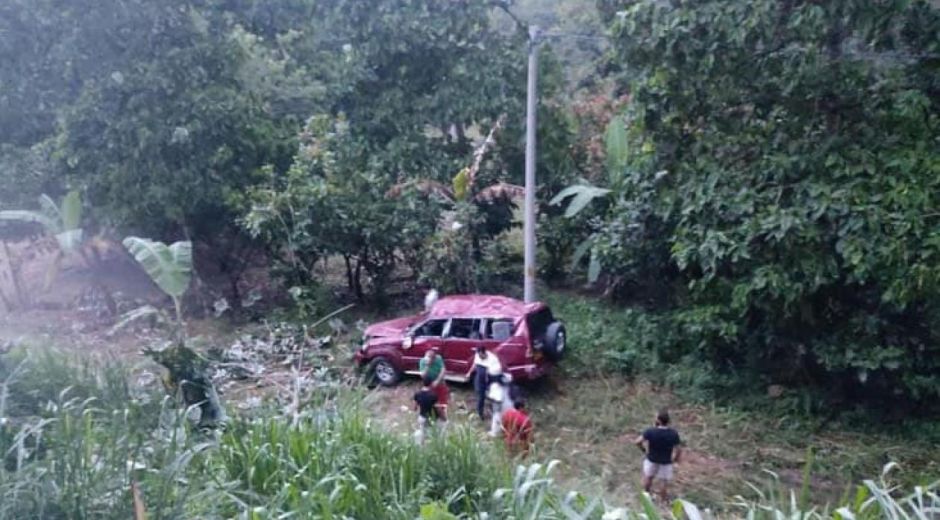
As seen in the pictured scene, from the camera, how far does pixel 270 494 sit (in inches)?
180

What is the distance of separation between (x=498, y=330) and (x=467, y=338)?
513mm

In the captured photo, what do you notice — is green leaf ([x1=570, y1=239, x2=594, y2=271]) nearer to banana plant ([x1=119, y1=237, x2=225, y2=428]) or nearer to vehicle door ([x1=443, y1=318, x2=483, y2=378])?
vehicle door ([x1=443, y1=318, x2=483, y2=378])

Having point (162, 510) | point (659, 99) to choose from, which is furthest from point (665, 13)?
point (162, 510)

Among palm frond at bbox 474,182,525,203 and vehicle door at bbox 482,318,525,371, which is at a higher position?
palm frond at bbox 474,182,525,203

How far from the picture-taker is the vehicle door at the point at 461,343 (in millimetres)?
12102

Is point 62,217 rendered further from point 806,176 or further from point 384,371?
point 806,176

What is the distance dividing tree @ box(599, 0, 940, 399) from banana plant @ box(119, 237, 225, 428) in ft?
18.9

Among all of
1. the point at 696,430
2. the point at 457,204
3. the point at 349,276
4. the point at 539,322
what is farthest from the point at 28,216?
the point at 696,430

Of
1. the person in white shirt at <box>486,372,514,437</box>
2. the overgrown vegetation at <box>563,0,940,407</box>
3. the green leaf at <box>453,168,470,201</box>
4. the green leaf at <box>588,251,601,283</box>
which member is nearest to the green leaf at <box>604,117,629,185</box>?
the overgrown vegetation at <box>563,0,940,407</box>

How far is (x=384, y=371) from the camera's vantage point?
12578 mm

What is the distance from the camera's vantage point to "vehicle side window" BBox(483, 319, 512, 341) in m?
11.8

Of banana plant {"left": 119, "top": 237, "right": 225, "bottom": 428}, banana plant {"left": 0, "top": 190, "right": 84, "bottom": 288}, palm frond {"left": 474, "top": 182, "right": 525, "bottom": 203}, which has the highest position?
palm frond {"left": 474, "top": 182, "right": 525, "bottom": 203}

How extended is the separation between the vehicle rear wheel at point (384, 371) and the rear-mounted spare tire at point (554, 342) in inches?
83.2

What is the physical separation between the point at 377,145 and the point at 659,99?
5.26 metres
